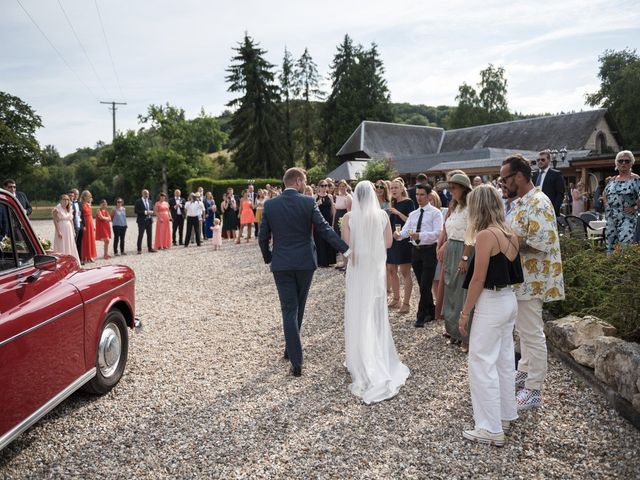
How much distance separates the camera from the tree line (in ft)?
146

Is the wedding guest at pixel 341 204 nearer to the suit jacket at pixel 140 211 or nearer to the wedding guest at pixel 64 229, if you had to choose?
the wedding guest at pixel 64 229

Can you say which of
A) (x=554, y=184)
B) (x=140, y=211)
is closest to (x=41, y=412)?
(x=554, y=184)

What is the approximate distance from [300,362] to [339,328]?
179 cm

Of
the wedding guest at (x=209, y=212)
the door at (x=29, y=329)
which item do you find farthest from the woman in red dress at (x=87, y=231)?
the door at (x=29, y=329)

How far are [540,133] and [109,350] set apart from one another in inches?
1726

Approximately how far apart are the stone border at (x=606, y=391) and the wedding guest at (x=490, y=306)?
41.7 inches

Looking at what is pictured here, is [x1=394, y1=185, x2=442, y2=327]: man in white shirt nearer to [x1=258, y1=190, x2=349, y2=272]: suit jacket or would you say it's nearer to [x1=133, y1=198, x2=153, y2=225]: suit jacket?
[x1=258, y1=190, x2=349, y2=272]: suit jacket

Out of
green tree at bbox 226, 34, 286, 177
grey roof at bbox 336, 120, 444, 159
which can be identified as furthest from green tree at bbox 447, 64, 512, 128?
green tree at bbox 226, 34, 286, 177

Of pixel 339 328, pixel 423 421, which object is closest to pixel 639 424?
pixel 423 421

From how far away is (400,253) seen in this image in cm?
723

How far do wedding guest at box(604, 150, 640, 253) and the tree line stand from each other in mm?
33468

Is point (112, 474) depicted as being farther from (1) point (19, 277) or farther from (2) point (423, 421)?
(2) point (423, 421)

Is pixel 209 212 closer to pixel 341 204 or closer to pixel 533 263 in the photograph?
pixel 341 204

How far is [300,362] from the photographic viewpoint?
507cm
